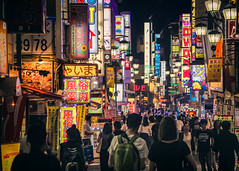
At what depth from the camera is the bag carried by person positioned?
21.3 ft

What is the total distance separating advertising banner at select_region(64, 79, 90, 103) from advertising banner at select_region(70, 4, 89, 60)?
1.23 metres

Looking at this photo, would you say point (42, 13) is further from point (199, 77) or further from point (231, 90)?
point (199, 77)

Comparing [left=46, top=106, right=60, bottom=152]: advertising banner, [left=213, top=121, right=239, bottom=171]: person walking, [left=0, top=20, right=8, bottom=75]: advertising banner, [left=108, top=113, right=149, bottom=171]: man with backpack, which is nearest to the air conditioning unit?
[left=46, top=106, right=60, bottom=152]: advertising banner

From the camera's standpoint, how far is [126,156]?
6.48 meters

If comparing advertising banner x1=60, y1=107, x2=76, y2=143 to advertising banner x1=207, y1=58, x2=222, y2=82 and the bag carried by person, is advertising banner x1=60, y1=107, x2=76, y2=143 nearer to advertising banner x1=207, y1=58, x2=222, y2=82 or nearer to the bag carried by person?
advertising banner x1=207, y1=58, x2=222, y2=82


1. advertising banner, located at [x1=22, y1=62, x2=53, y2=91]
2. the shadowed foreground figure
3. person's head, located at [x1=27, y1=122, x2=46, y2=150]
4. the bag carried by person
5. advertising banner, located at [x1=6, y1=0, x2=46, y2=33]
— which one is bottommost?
the bag carried by person

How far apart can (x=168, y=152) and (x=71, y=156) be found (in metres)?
3.10

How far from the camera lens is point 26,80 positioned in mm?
17875

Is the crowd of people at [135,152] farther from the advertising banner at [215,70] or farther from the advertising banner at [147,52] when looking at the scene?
the advertising banner at [147,52]

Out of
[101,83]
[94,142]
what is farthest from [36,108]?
[101,83]

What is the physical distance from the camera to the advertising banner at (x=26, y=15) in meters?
10.2

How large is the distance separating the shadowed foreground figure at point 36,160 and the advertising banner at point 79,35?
1449cm

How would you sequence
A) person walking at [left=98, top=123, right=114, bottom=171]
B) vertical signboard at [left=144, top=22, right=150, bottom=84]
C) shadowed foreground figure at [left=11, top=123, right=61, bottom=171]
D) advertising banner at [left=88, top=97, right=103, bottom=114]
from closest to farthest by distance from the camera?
shadowed foreground figure at [left=11, top=123, right=61, bottom=171] < person walking at [left=98, top=123, right=114, bottom=171] < advertising banner at [left=88, top=97, right=103, bottom=114] < vertical signboard at [left=144, top=22, right=150, bottom=84]

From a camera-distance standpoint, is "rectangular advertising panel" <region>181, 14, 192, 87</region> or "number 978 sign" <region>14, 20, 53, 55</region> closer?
"number 978 sign" <region>14, 20, 53, 55</region>
